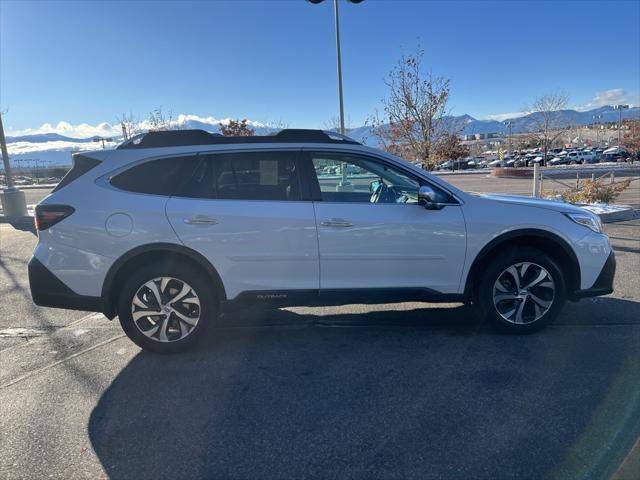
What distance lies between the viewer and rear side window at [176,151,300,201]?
407 cm

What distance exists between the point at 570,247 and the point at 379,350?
194 cm

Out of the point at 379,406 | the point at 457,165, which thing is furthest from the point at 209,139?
the point at 457,165

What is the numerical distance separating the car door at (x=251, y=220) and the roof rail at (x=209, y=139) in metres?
0.14

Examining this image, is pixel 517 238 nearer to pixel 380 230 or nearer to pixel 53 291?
pixel 380 230

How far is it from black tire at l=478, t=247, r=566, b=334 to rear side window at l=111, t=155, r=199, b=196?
281cm

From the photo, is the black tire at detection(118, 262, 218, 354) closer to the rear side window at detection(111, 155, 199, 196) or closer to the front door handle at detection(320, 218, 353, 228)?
the rear side window at detection(111, 155, 199, 196)

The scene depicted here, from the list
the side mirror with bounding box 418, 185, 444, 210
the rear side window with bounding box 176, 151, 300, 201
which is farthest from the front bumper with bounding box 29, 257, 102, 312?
the side mirror with bounding box 418, 185, 444, 210

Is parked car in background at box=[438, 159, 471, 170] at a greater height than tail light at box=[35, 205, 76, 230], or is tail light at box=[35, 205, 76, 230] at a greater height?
tail light at box=[35, 205, 76, 230]

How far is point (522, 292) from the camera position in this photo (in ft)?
13.9

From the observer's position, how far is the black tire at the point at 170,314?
4000 millimetres

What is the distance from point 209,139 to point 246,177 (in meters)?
0.51

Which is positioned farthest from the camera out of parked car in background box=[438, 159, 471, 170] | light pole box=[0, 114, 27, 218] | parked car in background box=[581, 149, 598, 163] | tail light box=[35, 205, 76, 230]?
parked car in background box=[438, 159, 471, 170]

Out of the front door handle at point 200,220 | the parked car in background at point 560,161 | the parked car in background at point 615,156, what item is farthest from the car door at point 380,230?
the parked car in background at point 615,156

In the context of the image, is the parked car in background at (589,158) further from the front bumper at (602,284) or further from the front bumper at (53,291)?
the front bumper at (53,291)
